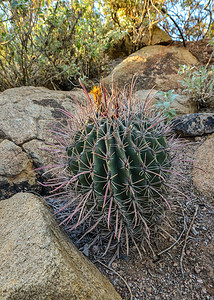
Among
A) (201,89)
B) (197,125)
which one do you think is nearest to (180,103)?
(201,89)

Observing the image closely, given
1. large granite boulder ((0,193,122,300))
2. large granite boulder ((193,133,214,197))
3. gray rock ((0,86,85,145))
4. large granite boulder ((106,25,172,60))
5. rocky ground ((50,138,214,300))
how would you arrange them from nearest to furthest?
1. large granite boulder ((0,193,122,300))
2. rocky ground ((50,138,214,300))
3. large granite boulder ((193,133,214,197))
4. gray rock ((0,86,85,145))
5. large granite boulder ((106,25,172,60))

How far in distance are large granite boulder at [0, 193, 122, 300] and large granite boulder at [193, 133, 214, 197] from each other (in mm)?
1091

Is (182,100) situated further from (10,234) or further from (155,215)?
(10,234)

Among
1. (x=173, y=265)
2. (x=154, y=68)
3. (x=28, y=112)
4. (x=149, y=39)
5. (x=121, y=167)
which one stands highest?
(x=149, y=39)

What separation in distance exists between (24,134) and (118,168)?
3.71 ft

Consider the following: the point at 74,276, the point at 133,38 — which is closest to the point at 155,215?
the point at 74,276

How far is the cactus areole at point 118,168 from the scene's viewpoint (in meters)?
1.22

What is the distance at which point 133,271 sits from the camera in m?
1.29

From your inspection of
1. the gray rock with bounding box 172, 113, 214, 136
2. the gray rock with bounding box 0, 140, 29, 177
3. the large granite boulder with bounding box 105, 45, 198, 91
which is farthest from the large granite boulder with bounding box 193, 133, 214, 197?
the large granite boulder with bounding box 105, 45, 198, 91

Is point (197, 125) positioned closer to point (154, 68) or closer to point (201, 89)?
point (201, 89)

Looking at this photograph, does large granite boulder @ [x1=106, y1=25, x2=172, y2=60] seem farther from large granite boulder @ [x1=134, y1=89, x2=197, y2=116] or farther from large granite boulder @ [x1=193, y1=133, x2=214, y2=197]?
large granite boulder @ [x1=193, y1=133, x2=214, y2=197]

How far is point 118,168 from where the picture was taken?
1228 mm

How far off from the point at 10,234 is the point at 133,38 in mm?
5004

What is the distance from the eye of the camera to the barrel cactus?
4.01ft
